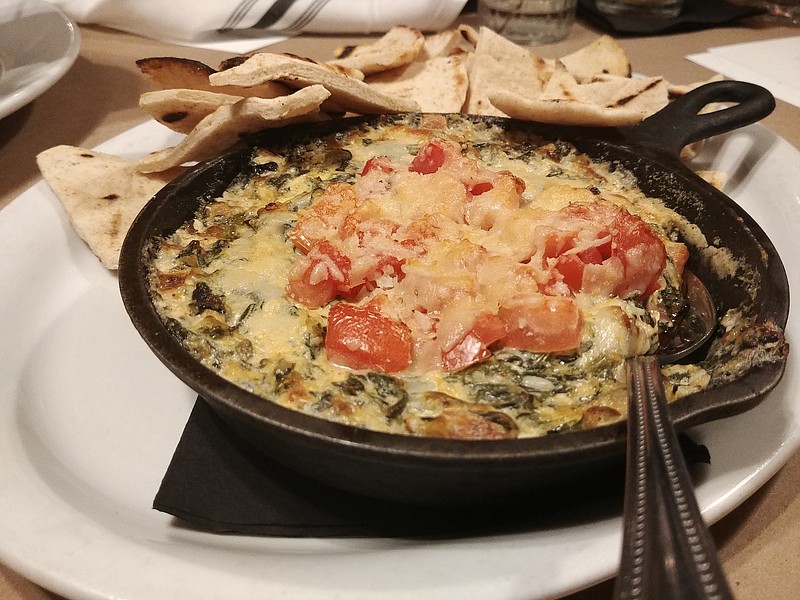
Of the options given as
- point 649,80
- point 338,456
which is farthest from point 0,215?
point 649,80

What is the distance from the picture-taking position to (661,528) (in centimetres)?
88

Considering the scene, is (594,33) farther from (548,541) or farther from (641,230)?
(548,541)

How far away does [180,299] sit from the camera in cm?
157

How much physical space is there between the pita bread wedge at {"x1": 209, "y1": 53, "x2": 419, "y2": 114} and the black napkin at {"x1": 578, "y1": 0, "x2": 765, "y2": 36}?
8.78 feet

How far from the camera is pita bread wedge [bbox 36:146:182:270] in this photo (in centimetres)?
208

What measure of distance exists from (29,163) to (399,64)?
1558 mm

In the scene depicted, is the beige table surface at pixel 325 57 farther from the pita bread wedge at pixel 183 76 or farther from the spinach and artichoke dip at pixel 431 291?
the pita bread wedge at pixel 183 76

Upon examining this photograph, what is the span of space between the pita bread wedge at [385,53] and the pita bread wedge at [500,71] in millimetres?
275

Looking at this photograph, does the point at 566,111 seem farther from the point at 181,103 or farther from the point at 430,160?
the point at 181,103

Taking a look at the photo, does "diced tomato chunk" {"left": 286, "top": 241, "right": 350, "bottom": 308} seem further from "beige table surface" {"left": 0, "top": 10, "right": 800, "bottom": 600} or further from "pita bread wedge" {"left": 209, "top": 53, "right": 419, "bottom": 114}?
"beige table surface" {"left": 0, "top": 10, "right": 800, "bottom": 600}

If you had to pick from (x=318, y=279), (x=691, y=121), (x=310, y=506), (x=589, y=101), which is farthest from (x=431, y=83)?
(x=310, y=506)

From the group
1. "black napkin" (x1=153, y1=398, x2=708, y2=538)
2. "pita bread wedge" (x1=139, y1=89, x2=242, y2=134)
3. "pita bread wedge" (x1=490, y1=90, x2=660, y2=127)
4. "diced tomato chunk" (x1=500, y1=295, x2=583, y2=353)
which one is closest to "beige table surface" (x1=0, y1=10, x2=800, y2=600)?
"black napkin" (x1=153, y1=398, x2=708, y2=538)

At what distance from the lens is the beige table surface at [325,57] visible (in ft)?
4.38

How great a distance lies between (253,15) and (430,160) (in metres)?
2.63
